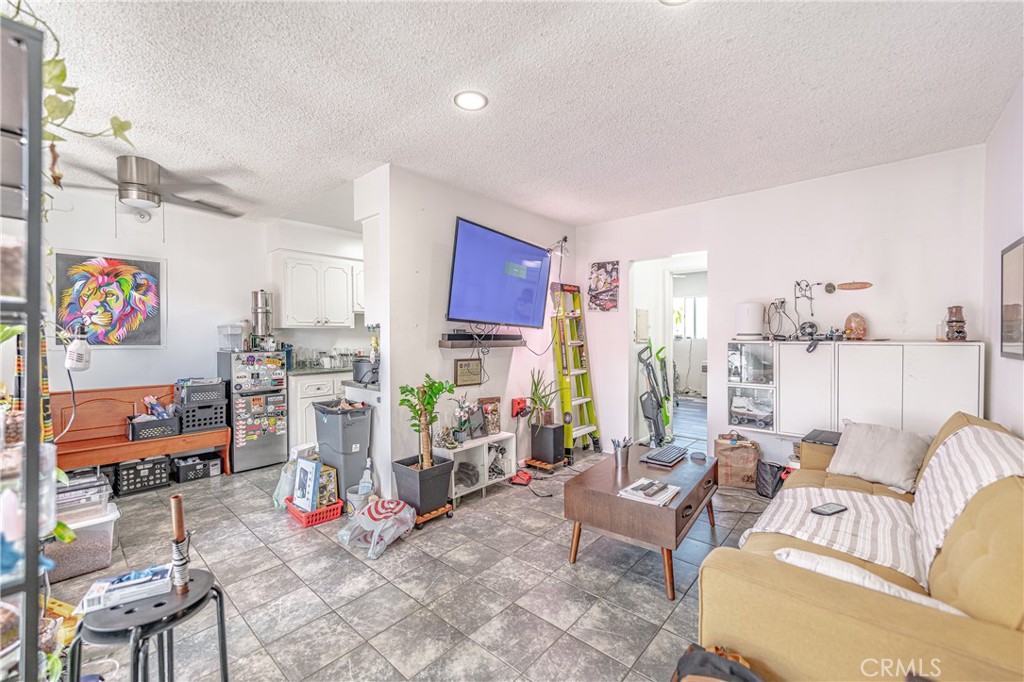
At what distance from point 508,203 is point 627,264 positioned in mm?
1529

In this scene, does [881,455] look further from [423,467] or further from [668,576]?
[423,467]

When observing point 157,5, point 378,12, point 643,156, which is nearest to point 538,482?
point 643,156

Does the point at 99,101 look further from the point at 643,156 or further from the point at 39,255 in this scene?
the point at 643,156

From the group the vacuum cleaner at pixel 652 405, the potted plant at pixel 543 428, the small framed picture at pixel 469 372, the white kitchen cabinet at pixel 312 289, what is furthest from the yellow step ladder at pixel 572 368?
the white kitchen cabinet at pixel 312 289

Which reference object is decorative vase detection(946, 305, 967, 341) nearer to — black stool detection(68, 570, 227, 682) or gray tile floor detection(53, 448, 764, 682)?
gray tile floor detection(53, 448, 764, 682)

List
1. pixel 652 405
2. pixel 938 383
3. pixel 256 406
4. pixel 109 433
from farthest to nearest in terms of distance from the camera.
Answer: pixel 652 405 → pixel 256 406 → pixel 109 433 → pixel 938 383

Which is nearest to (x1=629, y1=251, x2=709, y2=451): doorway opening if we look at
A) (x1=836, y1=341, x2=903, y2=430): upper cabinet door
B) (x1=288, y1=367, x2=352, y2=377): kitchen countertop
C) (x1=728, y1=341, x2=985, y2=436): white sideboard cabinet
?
(x1=728, y1=341, x2=985, y2=436): white sideboard cabinet

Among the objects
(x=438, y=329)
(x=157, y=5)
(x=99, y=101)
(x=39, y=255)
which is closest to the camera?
(x=39, y=255)

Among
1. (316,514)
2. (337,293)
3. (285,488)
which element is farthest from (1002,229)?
(337,293)

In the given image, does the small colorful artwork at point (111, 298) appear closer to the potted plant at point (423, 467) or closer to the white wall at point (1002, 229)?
the potted plant at point (423, 467)

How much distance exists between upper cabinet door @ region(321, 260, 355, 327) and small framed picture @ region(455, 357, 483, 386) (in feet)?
7.51

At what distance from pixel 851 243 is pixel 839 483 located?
79.3 inches

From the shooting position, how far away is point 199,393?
13.4ft

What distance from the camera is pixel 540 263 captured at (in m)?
4.31
